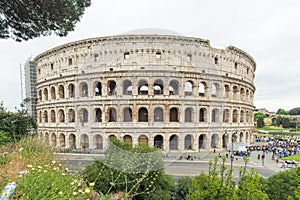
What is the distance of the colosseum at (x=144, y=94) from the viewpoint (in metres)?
3.23

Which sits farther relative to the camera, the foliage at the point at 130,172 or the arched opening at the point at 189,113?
the arched opening at the point at 189,113

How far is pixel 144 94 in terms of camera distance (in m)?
16.0

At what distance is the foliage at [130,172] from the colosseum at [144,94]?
67cm

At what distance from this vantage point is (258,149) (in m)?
21.4

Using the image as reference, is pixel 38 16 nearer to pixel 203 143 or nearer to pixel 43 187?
pixel 43 187

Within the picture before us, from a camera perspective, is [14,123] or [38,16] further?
[14,123]

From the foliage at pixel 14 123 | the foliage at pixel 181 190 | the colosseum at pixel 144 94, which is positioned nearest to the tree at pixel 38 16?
the colosseum at pixel 144 94

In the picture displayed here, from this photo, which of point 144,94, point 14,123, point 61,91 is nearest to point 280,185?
point 144,94

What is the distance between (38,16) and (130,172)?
7.14m

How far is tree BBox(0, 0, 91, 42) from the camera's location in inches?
226

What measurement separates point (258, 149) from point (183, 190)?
1908 centimetres

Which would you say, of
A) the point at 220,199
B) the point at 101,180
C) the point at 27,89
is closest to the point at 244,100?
the point at 220,199

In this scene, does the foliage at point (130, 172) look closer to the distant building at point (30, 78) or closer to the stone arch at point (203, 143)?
the stone arch at point (203, 143)

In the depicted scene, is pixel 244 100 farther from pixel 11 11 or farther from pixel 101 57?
pixel 11 11
